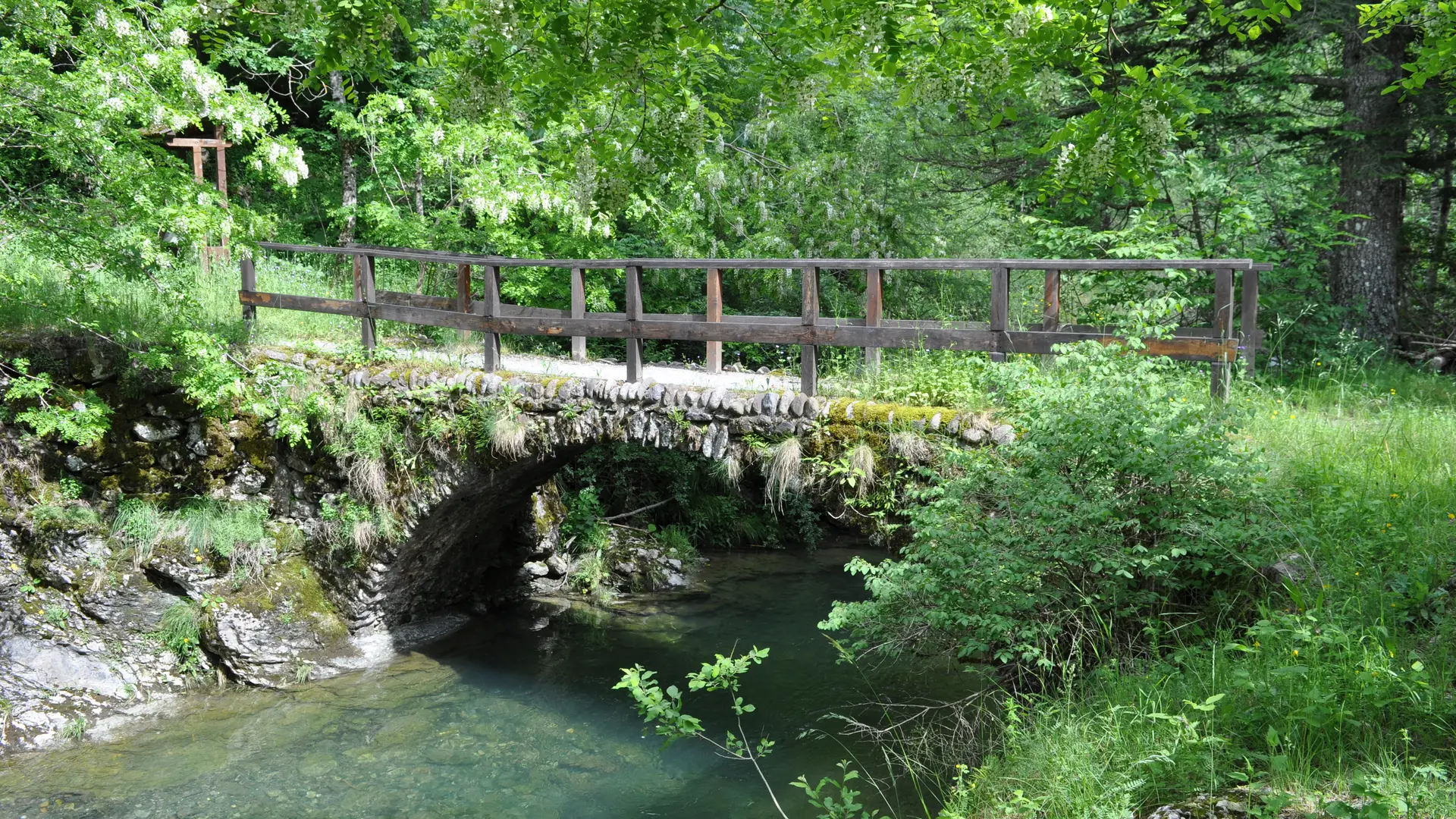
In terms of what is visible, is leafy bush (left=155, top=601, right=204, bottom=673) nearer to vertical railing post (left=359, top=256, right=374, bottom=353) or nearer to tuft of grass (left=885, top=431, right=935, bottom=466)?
vertical railing post (left=359, top=256, right=374, bottom=353)

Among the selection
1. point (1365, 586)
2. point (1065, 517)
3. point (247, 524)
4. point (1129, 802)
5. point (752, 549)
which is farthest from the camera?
point (752, 549)

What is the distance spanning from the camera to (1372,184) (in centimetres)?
942

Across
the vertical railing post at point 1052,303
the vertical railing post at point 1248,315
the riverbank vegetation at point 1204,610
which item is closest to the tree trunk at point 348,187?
the vertical railing post at point 1052,303

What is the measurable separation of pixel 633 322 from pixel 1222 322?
162 inches

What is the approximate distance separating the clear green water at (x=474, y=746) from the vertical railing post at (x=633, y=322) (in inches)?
113

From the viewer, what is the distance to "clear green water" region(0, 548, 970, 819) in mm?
6801

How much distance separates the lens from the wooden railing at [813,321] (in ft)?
19.6

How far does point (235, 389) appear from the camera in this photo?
27.4 ft

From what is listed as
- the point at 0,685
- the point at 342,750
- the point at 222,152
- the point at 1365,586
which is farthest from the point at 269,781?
the point at 222,152

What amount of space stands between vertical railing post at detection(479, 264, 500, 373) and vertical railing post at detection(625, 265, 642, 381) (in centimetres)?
138

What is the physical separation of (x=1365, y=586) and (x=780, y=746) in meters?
4.33

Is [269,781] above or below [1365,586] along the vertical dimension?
below

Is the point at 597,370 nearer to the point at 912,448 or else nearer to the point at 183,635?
the point at 912,448

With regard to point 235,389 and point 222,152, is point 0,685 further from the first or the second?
point 222,152
